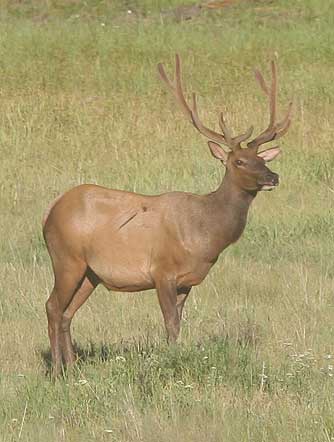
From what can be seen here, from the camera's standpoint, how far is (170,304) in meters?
7.14

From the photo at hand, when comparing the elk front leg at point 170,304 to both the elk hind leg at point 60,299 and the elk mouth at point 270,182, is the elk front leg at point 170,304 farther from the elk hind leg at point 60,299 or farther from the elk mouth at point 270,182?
the elk mouth at point 270,182

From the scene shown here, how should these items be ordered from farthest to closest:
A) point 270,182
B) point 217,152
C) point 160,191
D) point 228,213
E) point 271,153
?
point 160,191 → point 271,153 → point 217,152 → point 228,213 → point 270,182

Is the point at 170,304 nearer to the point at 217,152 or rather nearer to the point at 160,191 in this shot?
the point at 217,152

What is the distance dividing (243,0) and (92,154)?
1245cm

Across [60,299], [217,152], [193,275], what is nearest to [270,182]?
[217,152]

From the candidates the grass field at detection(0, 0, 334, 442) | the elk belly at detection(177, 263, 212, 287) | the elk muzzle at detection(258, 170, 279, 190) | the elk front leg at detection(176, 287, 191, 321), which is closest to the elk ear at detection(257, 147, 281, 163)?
the elk muzzle at detection(258, 170, 279, 190)

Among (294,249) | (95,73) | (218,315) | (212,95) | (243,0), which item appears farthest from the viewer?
(243,0)

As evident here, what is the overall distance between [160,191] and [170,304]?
5.28 meters

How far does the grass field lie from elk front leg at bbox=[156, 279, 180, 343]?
0.15 meters

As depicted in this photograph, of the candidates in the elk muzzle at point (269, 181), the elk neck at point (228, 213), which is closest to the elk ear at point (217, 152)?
the elk neck at point (228, 213)

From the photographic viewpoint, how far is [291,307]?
8859mm

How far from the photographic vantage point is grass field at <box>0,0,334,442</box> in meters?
6.30

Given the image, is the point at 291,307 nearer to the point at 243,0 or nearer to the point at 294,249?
the point at 294,249

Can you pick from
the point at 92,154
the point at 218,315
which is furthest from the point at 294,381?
the point at 92,154
